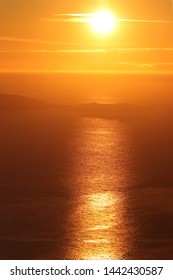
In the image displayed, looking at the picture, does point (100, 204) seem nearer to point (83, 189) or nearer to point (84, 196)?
point (84, 196)

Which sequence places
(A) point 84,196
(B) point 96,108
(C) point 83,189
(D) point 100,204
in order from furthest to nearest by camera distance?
1. (B) point 96,108
2. (C) point 83,189
3. (A) point 84,196
4. (D) point 100,204

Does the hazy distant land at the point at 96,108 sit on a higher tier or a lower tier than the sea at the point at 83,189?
higher

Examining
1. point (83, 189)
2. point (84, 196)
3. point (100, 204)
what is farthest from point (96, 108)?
point (100, 204)

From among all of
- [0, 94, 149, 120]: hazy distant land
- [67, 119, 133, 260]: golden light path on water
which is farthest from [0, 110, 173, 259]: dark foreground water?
[0, 94, 149, 120]: hazy distant land

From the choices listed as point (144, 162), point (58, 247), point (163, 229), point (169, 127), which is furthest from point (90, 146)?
point (58, 247)

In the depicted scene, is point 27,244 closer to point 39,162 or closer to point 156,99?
point 39,162

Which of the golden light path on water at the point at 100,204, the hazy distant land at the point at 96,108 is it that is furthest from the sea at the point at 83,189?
the hazy distant land at the point at 96,108

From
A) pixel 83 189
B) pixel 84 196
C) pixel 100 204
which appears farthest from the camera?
pixel 83 189

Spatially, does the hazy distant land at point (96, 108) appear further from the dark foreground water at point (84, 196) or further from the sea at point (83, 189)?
the dark foreground water at point (84, 196)
